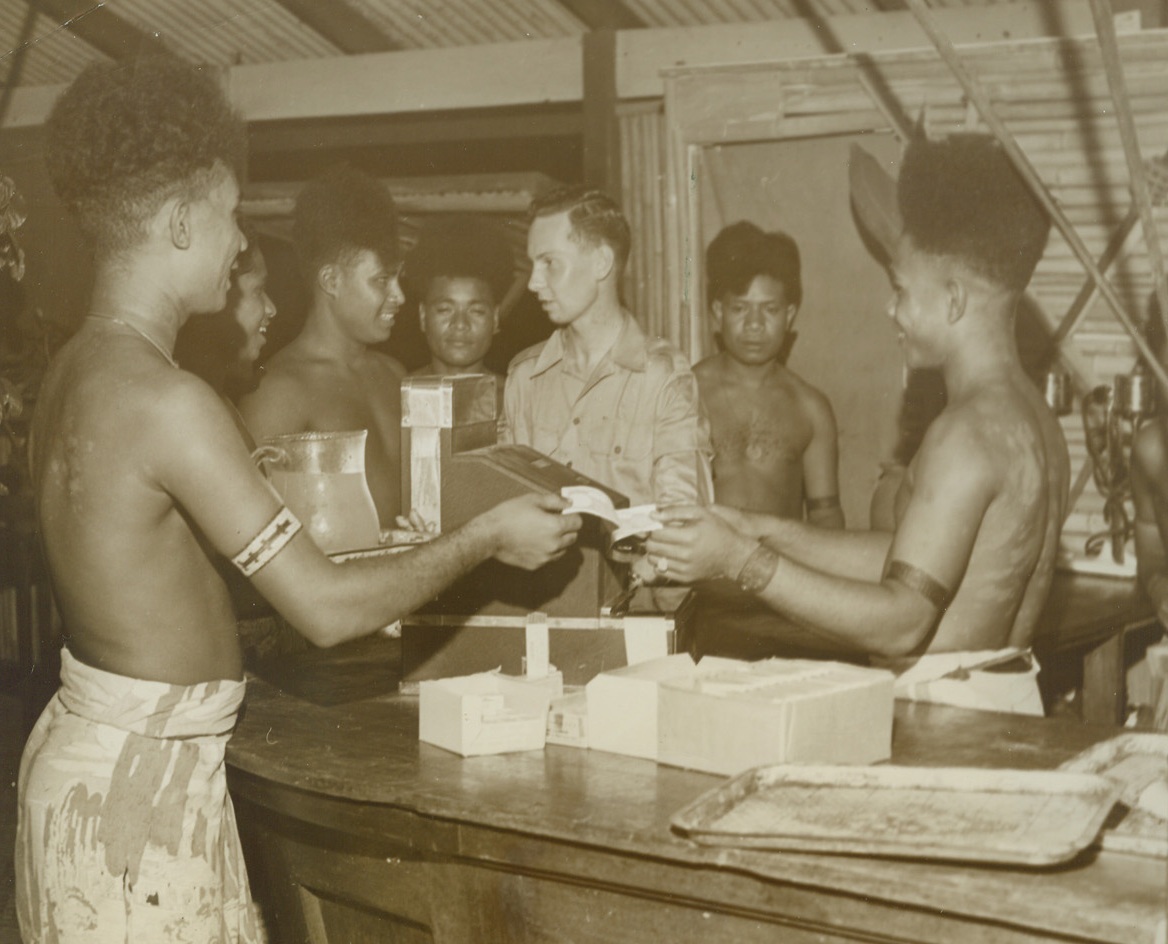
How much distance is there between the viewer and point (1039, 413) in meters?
3.14

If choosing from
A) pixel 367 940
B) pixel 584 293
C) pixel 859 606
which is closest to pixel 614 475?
pixel 584 293

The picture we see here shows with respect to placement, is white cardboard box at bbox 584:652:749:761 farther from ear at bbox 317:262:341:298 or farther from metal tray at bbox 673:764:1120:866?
ear at bbox 317:262:341:298

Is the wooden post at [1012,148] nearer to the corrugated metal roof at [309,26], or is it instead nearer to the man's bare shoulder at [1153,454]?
the man's bare shoulder at [1153,454]

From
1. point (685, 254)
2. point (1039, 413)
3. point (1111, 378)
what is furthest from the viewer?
point (685, 254)

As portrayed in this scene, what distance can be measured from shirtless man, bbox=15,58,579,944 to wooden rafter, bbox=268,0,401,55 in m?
3.83

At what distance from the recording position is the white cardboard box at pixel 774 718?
80.5 inches

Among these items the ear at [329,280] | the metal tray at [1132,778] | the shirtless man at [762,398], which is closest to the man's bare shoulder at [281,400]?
the ear at [329,280]

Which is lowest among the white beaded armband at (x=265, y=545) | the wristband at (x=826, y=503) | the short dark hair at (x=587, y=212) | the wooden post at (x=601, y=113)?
the white beaded armband at (x=265, y=545)

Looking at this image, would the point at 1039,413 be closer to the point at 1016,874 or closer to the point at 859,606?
the point at 859,606

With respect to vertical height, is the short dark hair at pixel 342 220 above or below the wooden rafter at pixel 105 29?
below

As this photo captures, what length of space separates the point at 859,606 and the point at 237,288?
2.62m

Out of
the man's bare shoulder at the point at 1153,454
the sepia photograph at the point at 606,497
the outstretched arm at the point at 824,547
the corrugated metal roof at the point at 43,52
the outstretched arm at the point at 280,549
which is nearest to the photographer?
the sepia photograph at the point at 606,497

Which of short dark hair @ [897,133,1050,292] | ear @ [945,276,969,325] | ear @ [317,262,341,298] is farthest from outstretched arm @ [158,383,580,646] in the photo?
ear @ [317,262,341,298]

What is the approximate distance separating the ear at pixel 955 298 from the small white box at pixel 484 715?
1514mm
